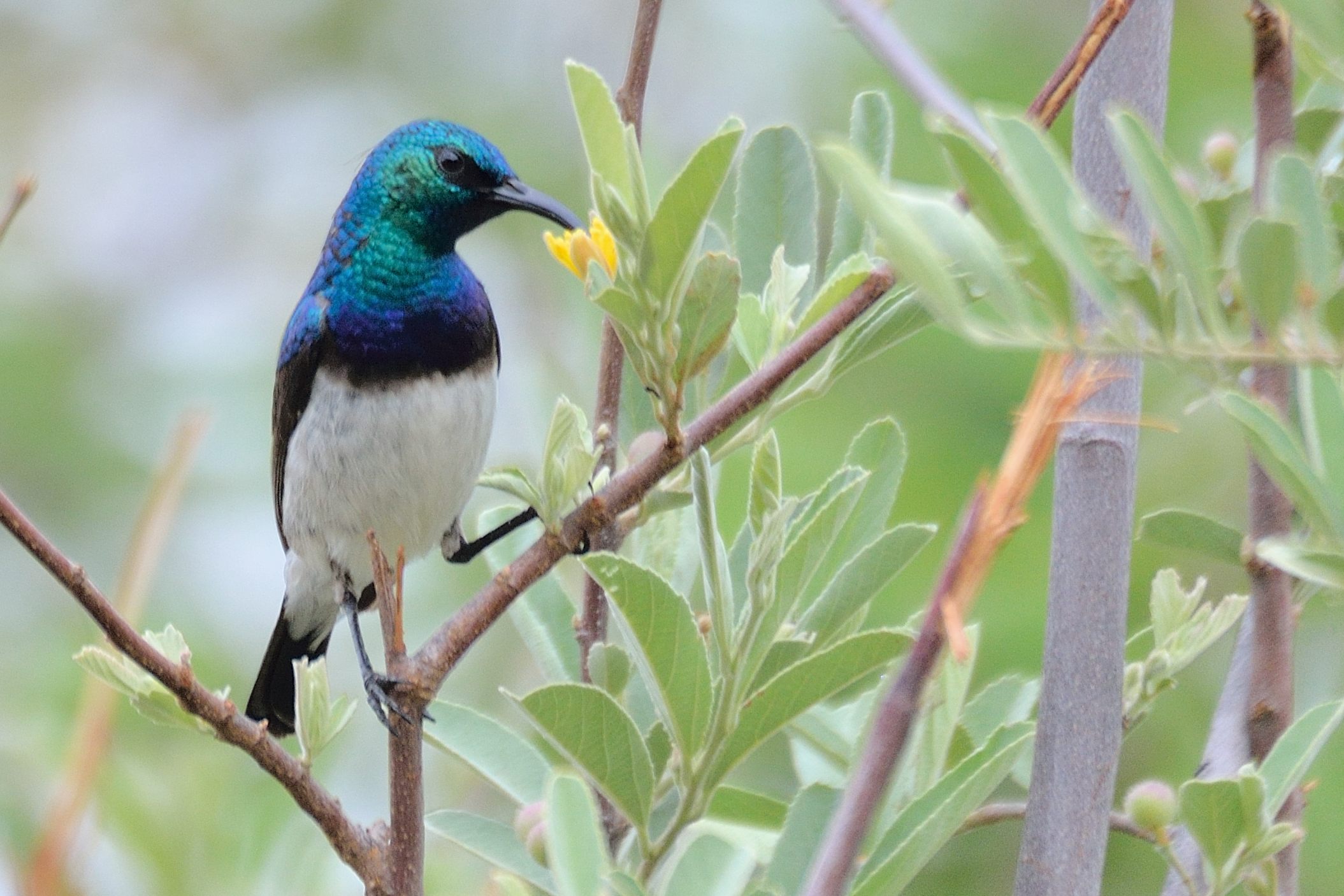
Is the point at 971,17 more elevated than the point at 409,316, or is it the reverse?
the point at 971,17

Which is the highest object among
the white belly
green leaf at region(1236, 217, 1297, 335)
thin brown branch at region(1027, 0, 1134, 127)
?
thin brown branch at region(1027, 0, 1134, 127)

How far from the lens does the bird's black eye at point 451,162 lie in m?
3.50

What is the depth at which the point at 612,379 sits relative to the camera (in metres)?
1.95

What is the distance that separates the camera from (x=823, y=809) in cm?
150

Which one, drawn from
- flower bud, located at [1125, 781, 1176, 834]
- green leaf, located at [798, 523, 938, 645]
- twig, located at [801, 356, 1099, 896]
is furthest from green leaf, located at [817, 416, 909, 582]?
twig, located at [801, 356, 1099, 896]

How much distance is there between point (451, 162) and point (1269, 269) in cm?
Result: 262

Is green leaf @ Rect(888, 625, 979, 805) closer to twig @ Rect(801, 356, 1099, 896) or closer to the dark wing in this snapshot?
twig @ Rect(801, 356, 1099, 896)

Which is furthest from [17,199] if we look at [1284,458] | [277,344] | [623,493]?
[277,344]

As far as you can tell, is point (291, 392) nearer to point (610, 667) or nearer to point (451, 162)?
point (451, 162)

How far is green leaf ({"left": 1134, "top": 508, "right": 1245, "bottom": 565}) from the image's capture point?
5.32ft

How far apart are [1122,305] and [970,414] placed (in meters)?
2.33

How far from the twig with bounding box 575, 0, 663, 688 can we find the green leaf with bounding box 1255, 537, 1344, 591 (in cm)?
88

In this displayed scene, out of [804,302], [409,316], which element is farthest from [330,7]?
[804,302]

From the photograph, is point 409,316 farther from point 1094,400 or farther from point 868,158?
point 1094,400
